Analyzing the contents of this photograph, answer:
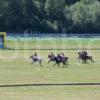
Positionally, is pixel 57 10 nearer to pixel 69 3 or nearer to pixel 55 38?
pixel 69 3

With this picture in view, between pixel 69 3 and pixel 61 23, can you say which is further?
pixel 69 3

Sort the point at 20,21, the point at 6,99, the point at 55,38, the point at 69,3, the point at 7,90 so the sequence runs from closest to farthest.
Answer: the point at 6,99
the point at 7,90
the point at 55,38
the point at 20,21
the point at 69,3

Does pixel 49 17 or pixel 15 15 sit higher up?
pixel 15 15

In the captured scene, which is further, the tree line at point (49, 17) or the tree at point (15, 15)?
the tree line at point (49, 17)

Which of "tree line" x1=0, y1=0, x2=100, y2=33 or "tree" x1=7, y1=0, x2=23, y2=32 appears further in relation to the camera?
"tree line" x1=0, y1=0, x2=100, y2=33

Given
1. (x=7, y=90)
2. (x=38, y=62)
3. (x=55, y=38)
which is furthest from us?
(x=55, y=38)

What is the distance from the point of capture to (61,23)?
96188 mm

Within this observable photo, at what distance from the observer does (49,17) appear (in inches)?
3873

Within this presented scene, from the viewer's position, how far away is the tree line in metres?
93.8

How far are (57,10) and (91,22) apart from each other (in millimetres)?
7375

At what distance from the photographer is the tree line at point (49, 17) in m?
93.8

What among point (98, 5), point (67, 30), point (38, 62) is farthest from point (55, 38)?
point (38, 62)

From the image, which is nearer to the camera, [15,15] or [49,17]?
[15,15]

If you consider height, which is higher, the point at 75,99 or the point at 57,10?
the point at 57,10
